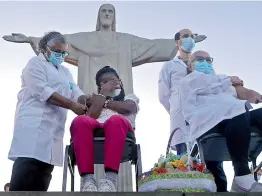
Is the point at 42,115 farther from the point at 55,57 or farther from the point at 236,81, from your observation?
the point at 236,81

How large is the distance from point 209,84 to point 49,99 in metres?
1.39

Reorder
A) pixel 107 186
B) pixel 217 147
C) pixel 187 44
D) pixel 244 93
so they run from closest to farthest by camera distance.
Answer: pixel 107 186 < pixel 217 147 < pixel 244 93 < pixel 187 44

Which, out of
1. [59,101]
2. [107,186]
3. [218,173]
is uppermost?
[59,101]

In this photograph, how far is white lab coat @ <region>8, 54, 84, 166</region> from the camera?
4.94 meters

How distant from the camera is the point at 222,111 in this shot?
5.08 m

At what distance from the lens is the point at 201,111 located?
5254 mm

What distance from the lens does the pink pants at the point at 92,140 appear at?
4484 millimetres

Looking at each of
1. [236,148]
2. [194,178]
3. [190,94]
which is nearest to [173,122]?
[190,94]

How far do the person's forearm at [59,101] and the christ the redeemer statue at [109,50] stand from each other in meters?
3.17

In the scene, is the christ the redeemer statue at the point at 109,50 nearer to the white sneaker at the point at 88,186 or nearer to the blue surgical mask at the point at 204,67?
the blue surgical mask at the point at 204,67

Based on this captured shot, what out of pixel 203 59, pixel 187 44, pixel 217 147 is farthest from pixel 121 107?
pixel 187 44

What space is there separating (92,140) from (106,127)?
14 cm

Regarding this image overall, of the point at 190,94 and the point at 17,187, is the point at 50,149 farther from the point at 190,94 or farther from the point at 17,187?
the point at 190,94

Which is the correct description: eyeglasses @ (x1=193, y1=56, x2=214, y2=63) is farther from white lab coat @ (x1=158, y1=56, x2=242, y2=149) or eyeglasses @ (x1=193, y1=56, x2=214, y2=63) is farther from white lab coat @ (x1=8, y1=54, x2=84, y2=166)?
white lab coat @ (x1=8, y1=54, x2=84, y2=166)
